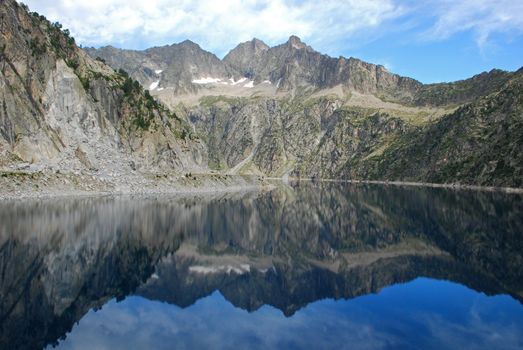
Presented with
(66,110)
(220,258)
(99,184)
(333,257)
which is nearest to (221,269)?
(220,258)

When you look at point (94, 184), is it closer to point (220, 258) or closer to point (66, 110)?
point (66, 110)

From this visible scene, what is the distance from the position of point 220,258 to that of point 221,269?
15.5ft

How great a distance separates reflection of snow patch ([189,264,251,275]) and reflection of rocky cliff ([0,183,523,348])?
20 centimetres

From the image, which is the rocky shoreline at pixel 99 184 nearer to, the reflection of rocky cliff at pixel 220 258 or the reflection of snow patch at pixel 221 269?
the reflection of rocky cliff at pixel 220 258

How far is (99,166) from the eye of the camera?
137 metres

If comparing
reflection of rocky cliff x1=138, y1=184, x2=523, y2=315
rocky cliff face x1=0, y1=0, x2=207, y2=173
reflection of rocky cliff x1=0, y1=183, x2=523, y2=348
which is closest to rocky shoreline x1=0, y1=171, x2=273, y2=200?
rocky cliff face x1=0, y1=0, x2=207, y2=173

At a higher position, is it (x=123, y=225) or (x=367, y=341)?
(x=367, y=341)

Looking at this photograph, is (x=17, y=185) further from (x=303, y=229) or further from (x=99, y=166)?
(x=303, y=229)

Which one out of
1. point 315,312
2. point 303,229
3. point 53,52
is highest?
point 53,52

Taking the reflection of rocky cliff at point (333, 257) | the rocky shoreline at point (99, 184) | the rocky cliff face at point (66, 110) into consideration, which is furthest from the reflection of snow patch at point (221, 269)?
the rocky cliff face at point (66, 110)

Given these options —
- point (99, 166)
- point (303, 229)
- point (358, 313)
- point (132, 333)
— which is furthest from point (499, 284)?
point (99, 166)

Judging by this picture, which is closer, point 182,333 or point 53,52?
point 182,333

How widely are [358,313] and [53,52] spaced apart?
495 feet

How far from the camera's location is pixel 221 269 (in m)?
48.0
